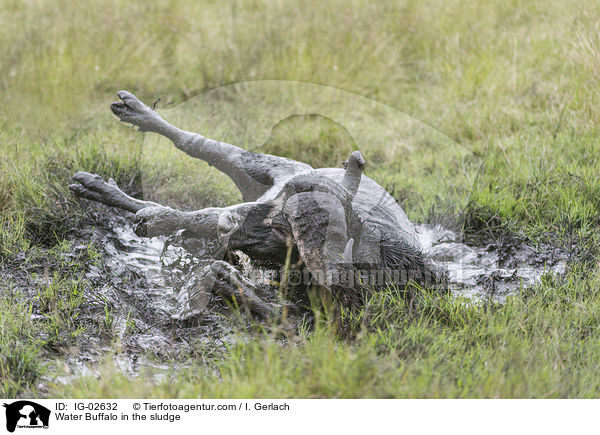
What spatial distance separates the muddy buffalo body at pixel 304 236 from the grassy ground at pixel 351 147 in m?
0.23

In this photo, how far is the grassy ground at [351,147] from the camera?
2953 mm

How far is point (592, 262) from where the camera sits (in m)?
4.11

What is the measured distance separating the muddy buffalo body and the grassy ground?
0.75 feet

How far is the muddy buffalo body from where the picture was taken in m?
3.25

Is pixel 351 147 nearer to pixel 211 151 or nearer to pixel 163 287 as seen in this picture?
pixel 211 151

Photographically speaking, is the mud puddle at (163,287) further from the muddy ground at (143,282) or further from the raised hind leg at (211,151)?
the raised hind leg at (211,151)

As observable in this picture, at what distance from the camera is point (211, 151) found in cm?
463

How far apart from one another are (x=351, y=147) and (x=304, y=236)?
2.87m

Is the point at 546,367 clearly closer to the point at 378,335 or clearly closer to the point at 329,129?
the point at 378,335
